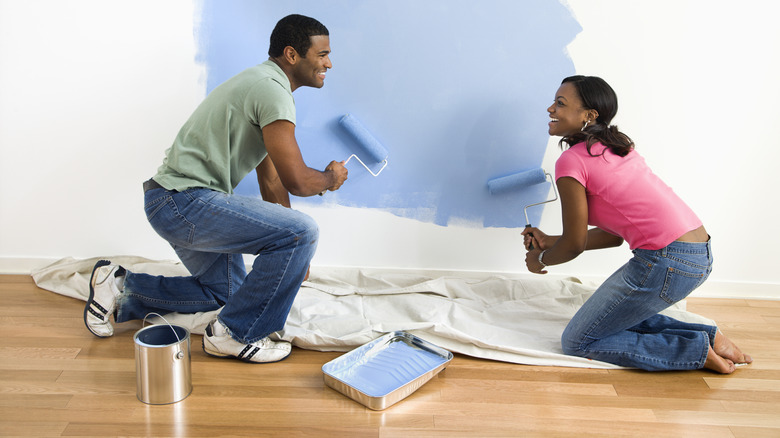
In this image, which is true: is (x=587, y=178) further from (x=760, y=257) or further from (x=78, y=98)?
(x=78, y=98)

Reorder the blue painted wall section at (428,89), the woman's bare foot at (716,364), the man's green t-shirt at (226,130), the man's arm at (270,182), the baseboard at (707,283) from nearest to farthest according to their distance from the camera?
1. the man's green t-shirt at (226,130)
2. the woman's bare foot at (716,364)
3. the man's arm at (270,182)
4. the blue painted wall section at (428,89)
5. the baseboard at (707,283)

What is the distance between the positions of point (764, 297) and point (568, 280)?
0.85 meters

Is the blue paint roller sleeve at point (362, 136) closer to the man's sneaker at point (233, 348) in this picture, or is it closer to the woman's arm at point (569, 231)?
the woman's arm at point (569, 231)

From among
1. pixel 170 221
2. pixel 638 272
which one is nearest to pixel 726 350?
pixel 638 272

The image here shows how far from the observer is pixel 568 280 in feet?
8.28

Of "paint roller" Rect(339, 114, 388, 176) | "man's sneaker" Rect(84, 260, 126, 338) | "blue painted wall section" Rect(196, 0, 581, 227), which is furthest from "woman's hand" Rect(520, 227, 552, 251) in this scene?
"man's sneaker" Rect(84, 260, 126, 338)

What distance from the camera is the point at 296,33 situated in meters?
1.89

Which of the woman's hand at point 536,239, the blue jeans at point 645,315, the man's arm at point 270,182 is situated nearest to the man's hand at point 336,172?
the man's arm at point 270,182

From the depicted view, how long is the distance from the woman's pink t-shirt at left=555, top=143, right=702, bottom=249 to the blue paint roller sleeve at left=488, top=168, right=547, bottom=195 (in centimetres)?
51

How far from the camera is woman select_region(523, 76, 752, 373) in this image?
1821 millimetres

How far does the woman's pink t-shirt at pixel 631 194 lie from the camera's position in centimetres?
182

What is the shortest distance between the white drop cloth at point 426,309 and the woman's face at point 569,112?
709 millimetres

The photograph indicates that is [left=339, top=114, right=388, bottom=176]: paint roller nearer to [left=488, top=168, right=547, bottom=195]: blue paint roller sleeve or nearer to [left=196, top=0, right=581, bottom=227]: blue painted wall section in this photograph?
[left=196, top=0, right=581, bottom=227]: blue painted wall section

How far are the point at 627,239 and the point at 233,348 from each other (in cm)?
125
